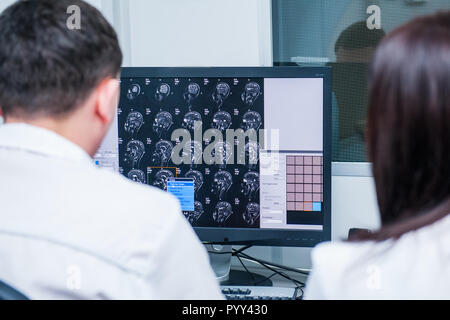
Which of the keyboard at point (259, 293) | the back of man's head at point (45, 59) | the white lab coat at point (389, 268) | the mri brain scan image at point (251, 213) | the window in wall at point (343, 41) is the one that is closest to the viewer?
the white lab coat at point (389, 268)

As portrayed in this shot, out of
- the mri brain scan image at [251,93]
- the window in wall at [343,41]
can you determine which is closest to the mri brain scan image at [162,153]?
the mri brain scan image at [251,93]

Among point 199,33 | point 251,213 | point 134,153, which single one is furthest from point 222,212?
point 199,33

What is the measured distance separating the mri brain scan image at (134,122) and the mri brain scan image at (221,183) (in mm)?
246

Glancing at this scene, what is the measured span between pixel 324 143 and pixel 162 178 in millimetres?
440

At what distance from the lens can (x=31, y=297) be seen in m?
0.74

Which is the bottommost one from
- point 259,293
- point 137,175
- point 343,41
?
point 259,293

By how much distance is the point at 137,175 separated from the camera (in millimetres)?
1495

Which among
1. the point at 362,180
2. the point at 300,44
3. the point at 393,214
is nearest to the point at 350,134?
the point at 362,180

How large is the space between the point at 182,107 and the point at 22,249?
770 millimetres

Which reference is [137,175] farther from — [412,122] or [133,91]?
[412,122]

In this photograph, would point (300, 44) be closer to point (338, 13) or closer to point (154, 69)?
point (338, 13)

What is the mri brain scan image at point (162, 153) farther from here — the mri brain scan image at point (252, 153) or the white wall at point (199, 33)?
the white wall at point (199, 33)

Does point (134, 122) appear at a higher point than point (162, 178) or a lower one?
higher

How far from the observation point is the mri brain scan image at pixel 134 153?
148 cm
